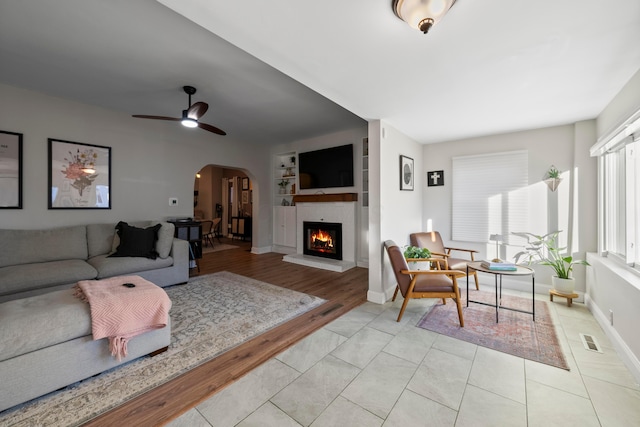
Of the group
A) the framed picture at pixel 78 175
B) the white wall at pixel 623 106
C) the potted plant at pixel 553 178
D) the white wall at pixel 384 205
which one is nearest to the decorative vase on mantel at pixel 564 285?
the potted plant at pixel 553 178

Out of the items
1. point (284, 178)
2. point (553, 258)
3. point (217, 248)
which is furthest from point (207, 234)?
point (553, 258)

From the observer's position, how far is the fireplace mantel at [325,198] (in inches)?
198

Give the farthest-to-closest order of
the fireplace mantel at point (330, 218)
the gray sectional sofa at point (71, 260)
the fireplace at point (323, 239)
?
the fireplace at point (323, 239)
the fireplace mantel at point (330, 218)
the gray sectional sofa at point (71, 260)

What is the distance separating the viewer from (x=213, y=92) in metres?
3.28

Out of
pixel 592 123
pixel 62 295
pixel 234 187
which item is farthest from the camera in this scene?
pixel 234 187

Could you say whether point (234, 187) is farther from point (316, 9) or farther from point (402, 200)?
point (316, 9)

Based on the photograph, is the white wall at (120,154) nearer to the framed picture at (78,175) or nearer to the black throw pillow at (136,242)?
the framed picture at (78,175)

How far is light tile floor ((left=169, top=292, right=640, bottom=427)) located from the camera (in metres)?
1.52

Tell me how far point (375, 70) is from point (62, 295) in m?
3.12

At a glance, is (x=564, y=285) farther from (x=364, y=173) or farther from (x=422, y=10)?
(x=422, y=10)

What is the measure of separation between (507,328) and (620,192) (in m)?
1.80

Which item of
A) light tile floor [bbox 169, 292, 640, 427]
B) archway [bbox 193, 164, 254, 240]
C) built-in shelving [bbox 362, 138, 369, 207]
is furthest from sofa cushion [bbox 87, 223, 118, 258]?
archway [bbox 193, 164, 254, 240]

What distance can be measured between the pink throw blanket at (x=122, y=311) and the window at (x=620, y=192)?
156 inches

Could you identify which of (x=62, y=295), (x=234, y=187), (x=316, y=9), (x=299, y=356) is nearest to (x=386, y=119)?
(x=316, y=9)
